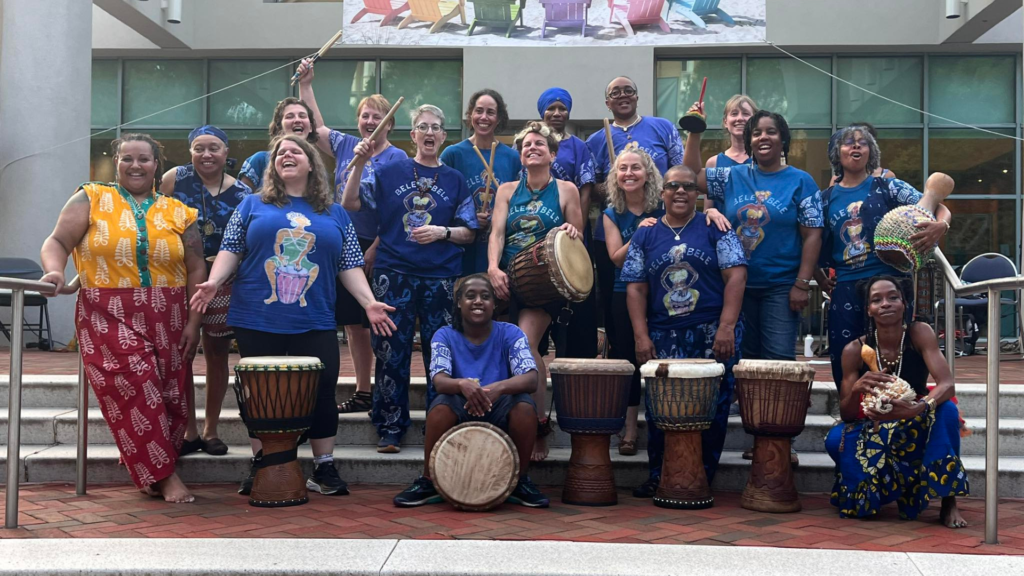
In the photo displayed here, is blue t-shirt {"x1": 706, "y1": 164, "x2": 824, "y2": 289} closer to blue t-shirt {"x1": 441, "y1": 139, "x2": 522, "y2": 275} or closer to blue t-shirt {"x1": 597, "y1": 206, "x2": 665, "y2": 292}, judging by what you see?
blue t-shirt {"x1": 597, "y1": 206, "x2": 665, "y2": 292}

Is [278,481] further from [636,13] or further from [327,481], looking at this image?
[636,13]

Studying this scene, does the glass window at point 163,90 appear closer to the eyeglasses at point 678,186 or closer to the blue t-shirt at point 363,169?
the blue t-shirt at point 363,169

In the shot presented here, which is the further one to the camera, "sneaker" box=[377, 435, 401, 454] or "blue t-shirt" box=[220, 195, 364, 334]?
"sneaker" box=[377, 435, 401, 454]

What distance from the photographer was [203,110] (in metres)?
13.6

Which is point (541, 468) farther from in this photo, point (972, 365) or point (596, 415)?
point (972, 365)

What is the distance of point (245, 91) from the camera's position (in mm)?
13562

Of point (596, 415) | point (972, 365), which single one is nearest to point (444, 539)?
point (596, 415)

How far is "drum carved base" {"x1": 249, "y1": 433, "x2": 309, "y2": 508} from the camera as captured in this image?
16.5 ft

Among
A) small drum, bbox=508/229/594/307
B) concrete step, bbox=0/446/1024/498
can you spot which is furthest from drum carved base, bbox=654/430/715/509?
small drum, bbox=508/229/594/307

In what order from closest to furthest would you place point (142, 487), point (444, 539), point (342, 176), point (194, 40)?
point (444, 539), point (142, 487), point (342, 176), point (194, 40)

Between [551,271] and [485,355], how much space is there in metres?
0.53

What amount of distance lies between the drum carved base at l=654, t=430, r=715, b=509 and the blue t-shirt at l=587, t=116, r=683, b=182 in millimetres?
1644

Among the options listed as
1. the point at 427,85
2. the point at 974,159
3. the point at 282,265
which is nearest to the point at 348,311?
the point at 282,265

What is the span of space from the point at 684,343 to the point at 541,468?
3.30 ft
